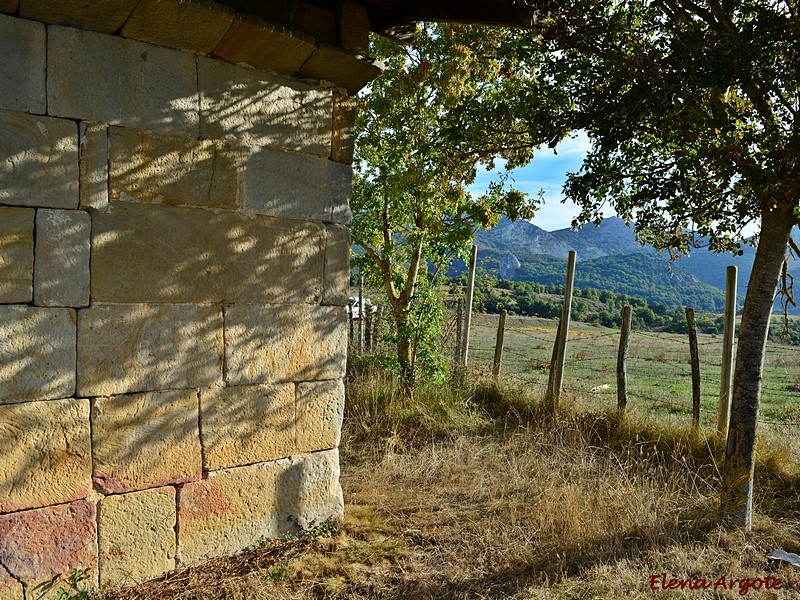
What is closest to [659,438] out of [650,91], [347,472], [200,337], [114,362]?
[347,472]

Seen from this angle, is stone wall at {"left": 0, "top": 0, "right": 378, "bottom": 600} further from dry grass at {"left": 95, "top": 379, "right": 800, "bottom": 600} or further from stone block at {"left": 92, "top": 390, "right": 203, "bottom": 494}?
dry grass at {"left": 95, "top": 379, "right": 800, "bottom": 600}

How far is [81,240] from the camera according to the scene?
3084 millimetres

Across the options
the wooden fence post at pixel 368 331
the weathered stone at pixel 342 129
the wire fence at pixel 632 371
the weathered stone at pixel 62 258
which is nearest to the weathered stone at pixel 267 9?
the weathered stone at pixel 342 129

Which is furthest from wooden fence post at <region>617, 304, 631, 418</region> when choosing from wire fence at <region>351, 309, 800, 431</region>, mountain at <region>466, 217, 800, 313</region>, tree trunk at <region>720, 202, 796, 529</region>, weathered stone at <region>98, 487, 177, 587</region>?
mountain at <region>466, 217, 800, 313</region>

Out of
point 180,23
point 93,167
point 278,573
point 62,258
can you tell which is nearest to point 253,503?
point 278,573

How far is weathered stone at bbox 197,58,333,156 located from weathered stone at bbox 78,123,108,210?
1.85ft

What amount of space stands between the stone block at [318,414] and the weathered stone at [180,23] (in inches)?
84.5

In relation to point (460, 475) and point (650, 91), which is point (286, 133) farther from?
point (460, 475)

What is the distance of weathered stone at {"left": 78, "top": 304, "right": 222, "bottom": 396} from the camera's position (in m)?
3.14

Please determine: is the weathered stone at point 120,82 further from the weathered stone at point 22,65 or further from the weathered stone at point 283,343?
the weathered stone at point 283,343

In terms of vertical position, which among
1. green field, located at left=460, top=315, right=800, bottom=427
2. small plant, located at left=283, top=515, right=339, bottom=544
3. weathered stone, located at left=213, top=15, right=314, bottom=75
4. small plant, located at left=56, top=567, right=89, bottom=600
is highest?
weathered stone, located at left=213, top=15, right=314, bottom=75

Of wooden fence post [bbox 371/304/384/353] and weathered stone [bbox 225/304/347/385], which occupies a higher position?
weathered stone [bbox 225/304/347/385]

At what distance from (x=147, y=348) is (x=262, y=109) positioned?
1580 millimetres

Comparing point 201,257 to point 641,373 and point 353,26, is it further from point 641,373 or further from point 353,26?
point 641,373
